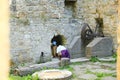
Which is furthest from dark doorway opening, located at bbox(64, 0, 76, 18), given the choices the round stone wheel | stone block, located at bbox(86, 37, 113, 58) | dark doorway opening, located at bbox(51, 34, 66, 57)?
the round stone wheel

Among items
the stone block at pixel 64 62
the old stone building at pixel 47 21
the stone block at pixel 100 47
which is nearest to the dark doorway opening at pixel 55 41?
the old stone building at pixel 47 21

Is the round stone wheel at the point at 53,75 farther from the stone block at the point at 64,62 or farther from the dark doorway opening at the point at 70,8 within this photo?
the dark doorway opening at the point at 70,8

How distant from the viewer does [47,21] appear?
39.0ft

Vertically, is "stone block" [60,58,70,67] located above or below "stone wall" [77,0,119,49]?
below

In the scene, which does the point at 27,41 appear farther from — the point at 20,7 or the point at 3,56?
the point at 3,56

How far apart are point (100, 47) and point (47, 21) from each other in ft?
8.29

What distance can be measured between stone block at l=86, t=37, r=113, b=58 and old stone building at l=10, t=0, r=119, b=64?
392mm

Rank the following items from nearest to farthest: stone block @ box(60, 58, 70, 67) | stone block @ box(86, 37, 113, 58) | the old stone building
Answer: stone block @ box(60, 58, 70, 67), the old stone building, stone block @ box(86, 37, 113, 58)

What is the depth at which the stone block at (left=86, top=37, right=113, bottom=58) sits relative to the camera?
11933 mm

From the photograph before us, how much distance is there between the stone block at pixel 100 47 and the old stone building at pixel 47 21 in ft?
1.29

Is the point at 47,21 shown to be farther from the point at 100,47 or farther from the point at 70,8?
the point at 100,47

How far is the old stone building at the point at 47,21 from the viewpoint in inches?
428

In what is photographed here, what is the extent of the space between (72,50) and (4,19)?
11921 millimetres

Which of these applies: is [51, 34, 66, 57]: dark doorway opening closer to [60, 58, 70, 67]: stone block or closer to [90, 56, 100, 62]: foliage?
[90, 56, 100, 62]: foliage
